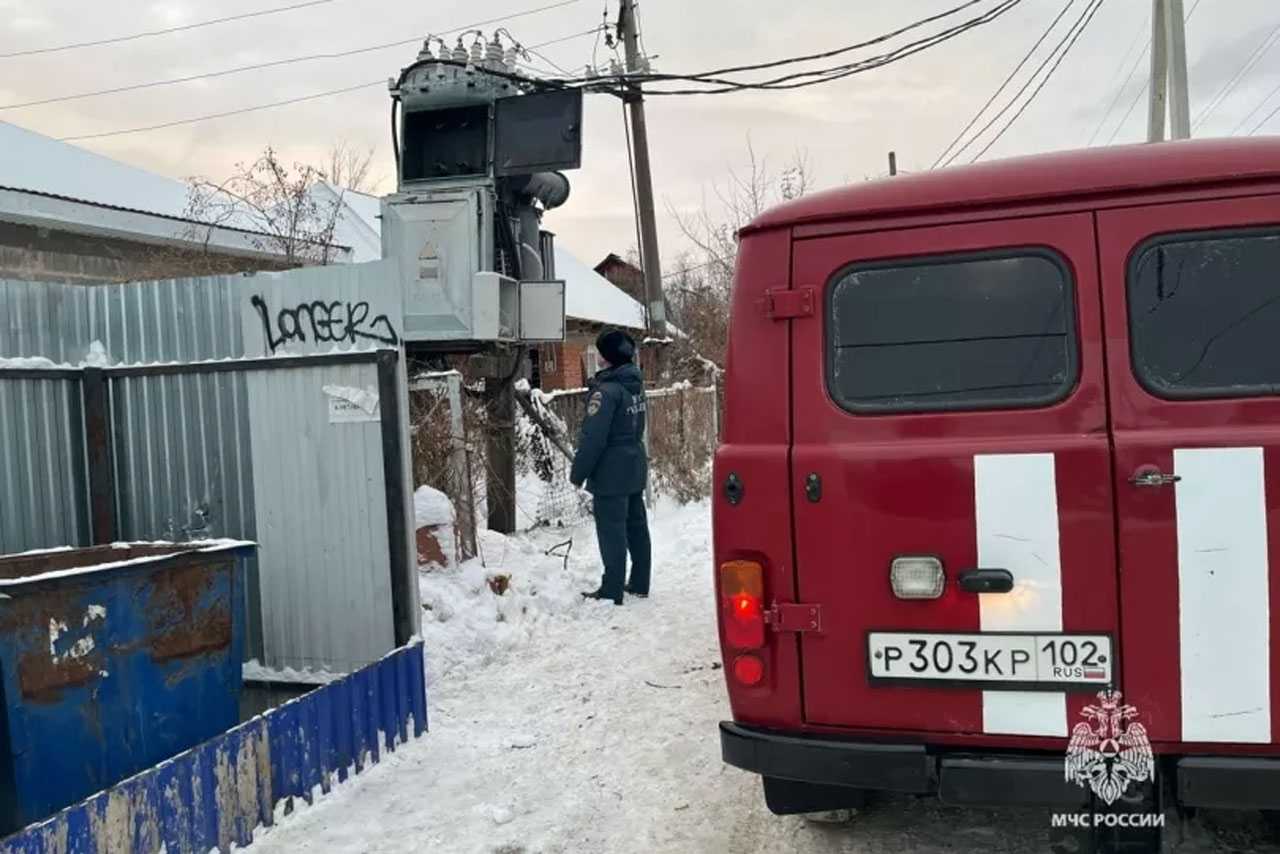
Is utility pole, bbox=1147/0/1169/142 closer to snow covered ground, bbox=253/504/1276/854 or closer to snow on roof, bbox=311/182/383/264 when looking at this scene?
snow covered ground, bbox=253/504/1276/854

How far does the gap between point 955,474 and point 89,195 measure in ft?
38.3

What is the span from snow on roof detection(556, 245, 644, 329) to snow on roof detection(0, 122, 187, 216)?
11890mm

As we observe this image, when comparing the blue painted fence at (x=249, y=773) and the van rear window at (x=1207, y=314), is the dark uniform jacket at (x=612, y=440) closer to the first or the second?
the blue painted fence at (x=249, y=773)

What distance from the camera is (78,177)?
39.0ft

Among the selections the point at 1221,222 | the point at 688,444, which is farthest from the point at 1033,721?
the point at 688,444

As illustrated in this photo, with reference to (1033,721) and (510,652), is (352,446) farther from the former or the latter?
(1033,721)

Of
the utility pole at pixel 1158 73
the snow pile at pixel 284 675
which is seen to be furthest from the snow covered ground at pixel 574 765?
the utility pole at pixel 1158 73

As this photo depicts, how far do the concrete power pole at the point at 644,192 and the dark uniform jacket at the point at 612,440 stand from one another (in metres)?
6.83

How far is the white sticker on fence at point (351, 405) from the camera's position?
4.46m

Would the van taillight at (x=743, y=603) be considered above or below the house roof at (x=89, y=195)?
below

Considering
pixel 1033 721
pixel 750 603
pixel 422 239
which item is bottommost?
pixel 1033 721

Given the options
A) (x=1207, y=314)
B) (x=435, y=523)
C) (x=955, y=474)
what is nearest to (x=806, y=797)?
(x=955, y=474)

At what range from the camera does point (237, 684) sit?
4055mm

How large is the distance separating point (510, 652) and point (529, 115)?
4206mm
